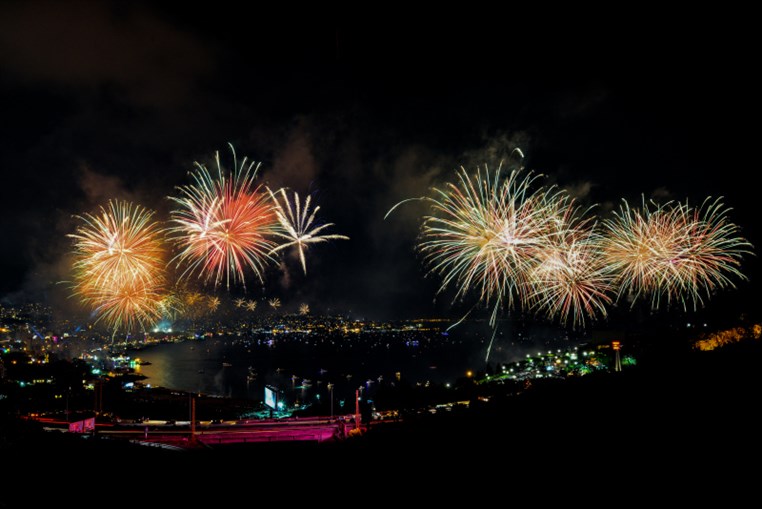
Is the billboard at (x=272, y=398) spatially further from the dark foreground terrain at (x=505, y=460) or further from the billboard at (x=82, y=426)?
the dark foreground terrain at (x=505, y=460)

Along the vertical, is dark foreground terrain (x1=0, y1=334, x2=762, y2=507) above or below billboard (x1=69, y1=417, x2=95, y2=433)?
below

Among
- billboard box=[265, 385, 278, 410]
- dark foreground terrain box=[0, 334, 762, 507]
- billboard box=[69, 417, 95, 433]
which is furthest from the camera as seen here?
billboard box=[265, 385, 278, 410]

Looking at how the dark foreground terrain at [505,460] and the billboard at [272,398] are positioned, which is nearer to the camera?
the dark foreground terrain at [505,460]

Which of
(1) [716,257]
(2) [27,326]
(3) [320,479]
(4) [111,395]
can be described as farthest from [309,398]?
(2) [27,326]

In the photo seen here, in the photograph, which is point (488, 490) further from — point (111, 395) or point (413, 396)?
point (111, 395)

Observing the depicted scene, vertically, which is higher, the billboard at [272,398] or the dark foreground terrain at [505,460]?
the billboard at [272,398]

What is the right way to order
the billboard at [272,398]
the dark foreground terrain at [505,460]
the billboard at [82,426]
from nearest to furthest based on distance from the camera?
the dark foreground terrain at [505,460], the billboard at [82,426], the billboard at [272,398]

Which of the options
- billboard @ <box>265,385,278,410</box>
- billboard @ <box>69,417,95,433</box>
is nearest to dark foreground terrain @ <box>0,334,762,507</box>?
billboard @ <box>69,417,95,433</box>

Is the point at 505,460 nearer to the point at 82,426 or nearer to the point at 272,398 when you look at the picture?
the point at 82,426

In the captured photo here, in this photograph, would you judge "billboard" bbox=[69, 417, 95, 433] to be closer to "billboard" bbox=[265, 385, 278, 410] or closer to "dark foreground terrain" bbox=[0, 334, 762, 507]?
"dark foreground terrain" bbox=[0, 334, 762, 507]

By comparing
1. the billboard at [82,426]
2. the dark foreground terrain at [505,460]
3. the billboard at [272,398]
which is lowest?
the dark foreground terrain at [505,460]

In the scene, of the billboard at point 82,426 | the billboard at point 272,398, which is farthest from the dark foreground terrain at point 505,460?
the billboard at point 272,398
